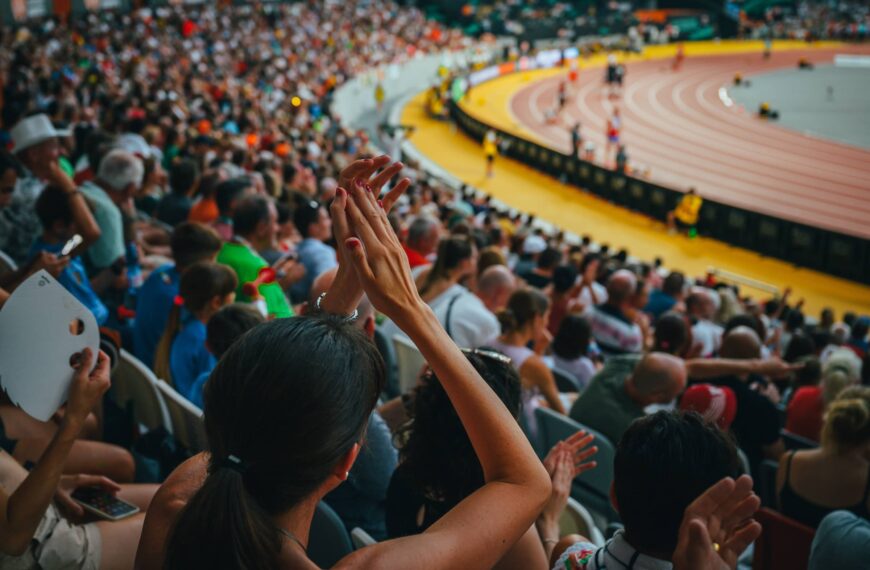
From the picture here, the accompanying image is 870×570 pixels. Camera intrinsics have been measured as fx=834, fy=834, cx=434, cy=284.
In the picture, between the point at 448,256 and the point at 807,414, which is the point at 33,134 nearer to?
the point at 448,256

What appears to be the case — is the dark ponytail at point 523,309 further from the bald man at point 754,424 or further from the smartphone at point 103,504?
the smartphone at point 103,504

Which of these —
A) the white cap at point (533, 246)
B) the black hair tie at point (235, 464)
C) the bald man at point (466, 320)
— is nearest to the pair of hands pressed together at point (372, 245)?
the black hair tie at point (235, 464)

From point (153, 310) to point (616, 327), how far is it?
13.2ft

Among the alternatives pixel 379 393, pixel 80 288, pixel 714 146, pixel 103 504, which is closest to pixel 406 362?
pixel 80 288

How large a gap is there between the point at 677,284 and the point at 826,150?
65.0 feet

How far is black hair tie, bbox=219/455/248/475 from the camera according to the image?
161cm

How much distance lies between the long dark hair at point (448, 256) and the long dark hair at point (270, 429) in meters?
4.11

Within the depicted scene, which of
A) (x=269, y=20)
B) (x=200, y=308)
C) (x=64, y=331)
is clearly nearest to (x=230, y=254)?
(x=200, y=308)

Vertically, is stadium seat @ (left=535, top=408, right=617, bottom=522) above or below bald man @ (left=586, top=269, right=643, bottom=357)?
above

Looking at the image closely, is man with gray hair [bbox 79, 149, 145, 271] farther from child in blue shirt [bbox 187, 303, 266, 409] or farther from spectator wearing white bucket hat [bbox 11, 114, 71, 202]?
child in blue shirt [bbox 187, 303, 266, 409]

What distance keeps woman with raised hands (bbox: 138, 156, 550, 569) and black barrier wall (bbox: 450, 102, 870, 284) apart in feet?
50.1

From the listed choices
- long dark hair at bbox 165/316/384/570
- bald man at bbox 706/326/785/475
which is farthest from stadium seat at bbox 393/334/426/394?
long dark hair at bbox 165/316/384/570

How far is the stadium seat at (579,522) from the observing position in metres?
3.45

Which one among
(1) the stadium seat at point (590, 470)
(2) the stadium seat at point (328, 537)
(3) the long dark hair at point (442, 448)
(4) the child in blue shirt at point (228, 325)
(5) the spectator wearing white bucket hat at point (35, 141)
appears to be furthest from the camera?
(5) the spectator wearing white bucket hat at point (35, 141)
